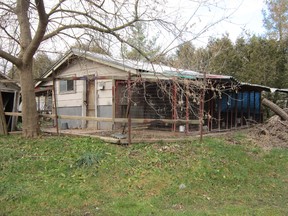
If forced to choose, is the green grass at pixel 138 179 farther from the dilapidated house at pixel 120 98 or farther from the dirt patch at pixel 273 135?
the dilapidated house at pixel 120 98

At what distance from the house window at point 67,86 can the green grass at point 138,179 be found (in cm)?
562

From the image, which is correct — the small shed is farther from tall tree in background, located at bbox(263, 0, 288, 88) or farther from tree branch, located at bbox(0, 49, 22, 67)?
tall tree in background, located at bbox(263, 0, 288, 88)

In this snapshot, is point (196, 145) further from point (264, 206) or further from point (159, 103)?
point (159, 103)

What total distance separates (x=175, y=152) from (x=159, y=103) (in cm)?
487

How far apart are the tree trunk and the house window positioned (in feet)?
15.8

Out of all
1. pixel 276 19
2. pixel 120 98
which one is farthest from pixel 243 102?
pixel 276 19

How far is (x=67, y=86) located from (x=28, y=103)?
17.5 ft

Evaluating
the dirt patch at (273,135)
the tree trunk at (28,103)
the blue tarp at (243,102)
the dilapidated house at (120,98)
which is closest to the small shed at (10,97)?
the dilapidated house at (120,98)

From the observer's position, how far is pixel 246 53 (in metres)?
24.2

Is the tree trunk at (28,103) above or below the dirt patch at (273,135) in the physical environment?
above

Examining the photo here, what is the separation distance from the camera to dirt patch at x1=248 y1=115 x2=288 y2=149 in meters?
10.3

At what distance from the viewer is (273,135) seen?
11391 mm

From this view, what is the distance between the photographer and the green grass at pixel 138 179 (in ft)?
16.8

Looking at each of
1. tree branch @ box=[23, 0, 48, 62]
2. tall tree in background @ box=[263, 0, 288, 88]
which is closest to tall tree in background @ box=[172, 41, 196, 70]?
tree branch @ box=[23, 0, 48, 62]
